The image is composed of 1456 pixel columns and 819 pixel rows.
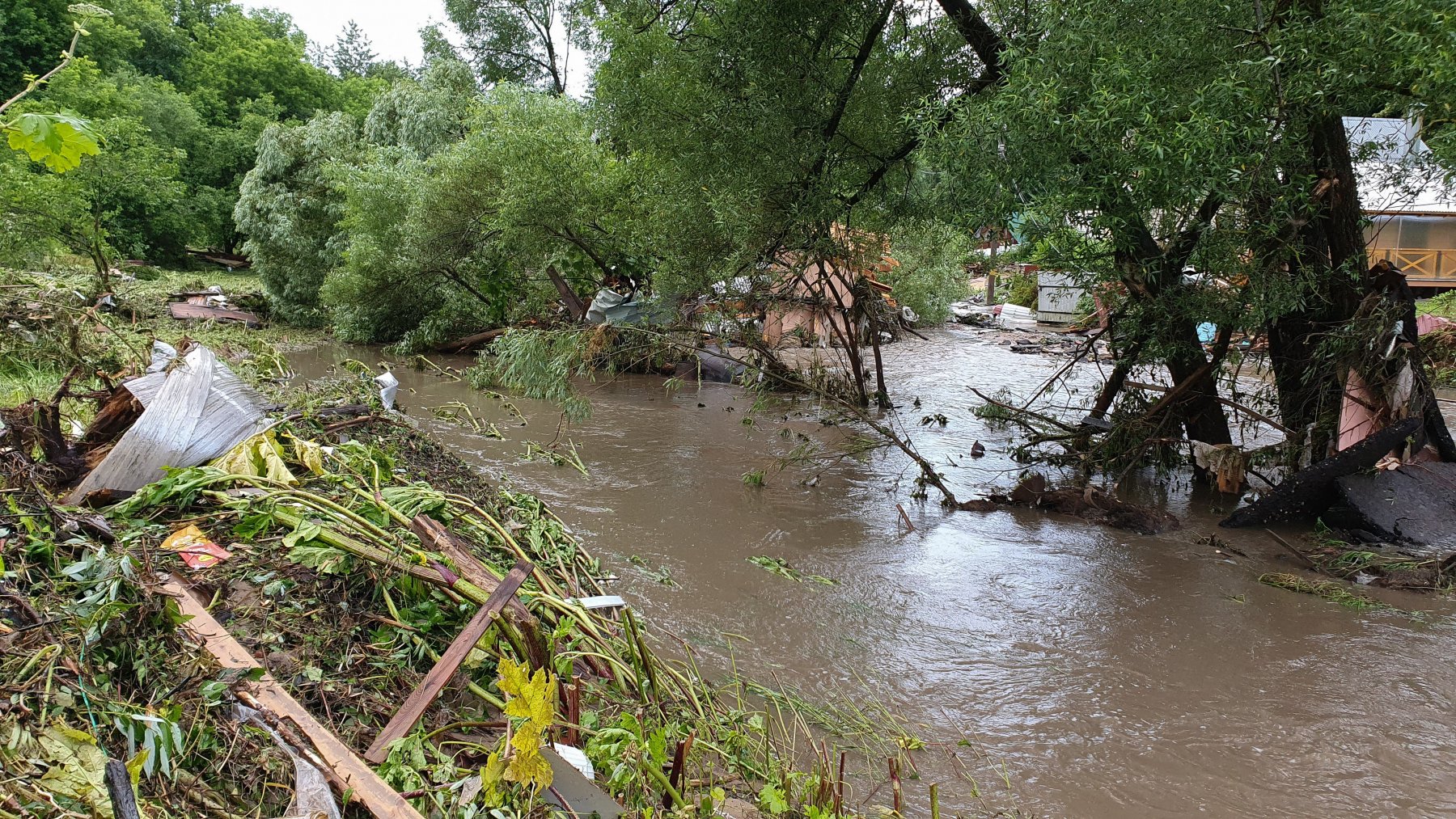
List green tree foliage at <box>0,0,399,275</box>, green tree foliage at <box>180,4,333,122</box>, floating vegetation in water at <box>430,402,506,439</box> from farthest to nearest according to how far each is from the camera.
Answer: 1. green tree foliage at <box>180,4,333,122</box>
2. green tree foliage at <box>0,0,399,275</box>
3. floating vegetation in water at <box>430,402,506,439</box>

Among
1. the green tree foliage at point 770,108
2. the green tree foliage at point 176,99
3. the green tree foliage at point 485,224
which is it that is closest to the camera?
the green tree foliage at point 770,108

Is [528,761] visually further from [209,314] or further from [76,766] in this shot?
[209,314]

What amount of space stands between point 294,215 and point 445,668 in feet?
69.7

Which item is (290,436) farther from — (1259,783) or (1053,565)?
(1053,565)

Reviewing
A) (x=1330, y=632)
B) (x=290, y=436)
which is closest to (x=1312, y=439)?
(x=1330, y=632)

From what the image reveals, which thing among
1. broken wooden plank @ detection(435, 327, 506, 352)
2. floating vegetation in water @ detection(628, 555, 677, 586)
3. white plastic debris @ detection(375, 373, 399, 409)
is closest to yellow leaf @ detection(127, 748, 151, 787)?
floating vegetation in water @ detection(628, 555, 677, 586)

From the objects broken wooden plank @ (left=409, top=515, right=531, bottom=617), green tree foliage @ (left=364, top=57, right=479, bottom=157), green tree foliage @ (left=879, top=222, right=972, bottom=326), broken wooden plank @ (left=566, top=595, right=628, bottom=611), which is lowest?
broken wooden plank @ (left=566, top=595, right=628, bottom=611)

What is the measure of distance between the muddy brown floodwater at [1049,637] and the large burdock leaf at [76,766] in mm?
2923

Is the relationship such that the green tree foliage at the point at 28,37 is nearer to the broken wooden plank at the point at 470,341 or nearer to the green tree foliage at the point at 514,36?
the green tree foliage at the point at 514,36

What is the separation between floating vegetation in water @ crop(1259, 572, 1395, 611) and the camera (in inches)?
251

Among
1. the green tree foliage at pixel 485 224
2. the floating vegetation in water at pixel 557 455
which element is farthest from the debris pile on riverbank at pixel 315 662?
the green tree foliage at pixel 485 224

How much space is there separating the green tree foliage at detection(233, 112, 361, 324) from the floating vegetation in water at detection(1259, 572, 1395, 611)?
801 inches

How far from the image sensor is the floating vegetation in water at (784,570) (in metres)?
6.73

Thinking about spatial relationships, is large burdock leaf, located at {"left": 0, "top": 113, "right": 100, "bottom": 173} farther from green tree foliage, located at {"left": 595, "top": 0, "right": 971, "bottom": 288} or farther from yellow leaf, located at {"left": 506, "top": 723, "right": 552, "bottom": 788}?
green tree foliage, located at {"left": 595, "top": 0, "right": 971, "bottom": 288}
